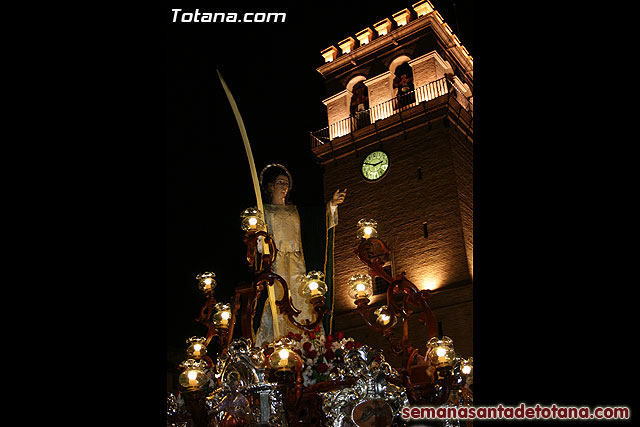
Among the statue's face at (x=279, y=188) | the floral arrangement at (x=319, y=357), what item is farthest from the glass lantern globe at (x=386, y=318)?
the statue's face at (x=279, y=188)

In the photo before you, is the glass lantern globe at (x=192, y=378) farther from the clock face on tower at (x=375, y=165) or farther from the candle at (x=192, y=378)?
the clock face on tower at (x=375, y=165)

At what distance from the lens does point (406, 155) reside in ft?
69.5

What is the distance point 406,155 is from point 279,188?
10.1 meters

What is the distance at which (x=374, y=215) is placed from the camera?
69.8 ft

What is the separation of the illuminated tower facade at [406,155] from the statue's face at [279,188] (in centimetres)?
775

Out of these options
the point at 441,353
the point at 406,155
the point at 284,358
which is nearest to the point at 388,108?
the point at 406,155

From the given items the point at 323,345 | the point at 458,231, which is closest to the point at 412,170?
the point at 458,231

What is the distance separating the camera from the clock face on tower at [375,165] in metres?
21.7

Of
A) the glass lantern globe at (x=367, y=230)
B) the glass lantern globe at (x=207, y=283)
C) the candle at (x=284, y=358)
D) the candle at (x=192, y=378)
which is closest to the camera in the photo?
the candle at (x=284, y=358)

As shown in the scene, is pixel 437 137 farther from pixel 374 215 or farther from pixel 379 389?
pixel 379 389

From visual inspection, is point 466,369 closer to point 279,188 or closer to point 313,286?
point 313,286

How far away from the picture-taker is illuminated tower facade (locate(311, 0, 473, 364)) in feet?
63.2

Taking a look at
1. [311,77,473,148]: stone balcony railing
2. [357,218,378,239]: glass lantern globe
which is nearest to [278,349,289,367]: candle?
[357,218,378,239]: glass lantern globe

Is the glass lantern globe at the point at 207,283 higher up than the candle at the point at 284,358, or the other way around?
the glass lantern globe at the point at 207,283
